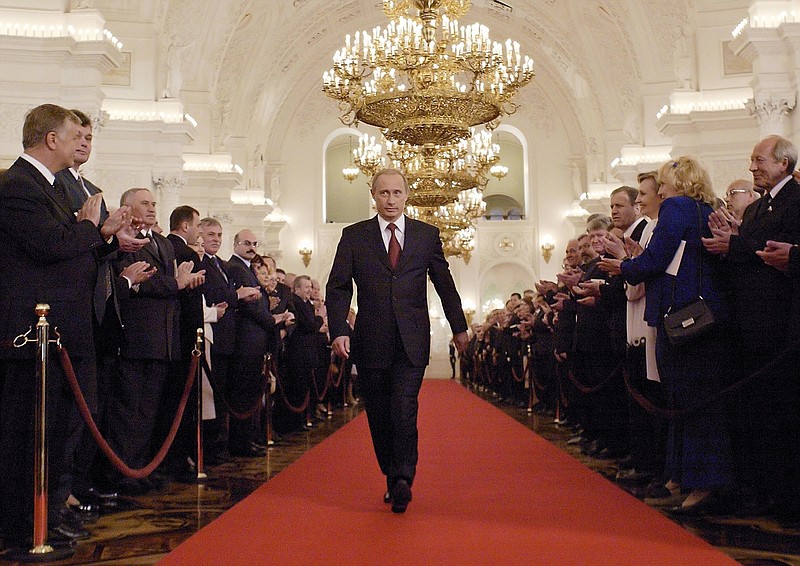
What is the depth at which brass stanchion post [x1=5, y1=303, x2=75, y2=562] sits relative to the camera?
3.68 metres

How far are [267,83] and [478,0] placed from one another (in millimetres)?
6676

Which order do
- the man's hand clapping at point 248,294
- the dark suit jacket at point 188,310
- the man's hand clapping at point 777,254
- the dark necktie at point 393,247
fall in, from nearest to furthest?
the man's hand clapping at point 777,254, the dark necktie at point 393,247, the dark suit jacket at point 188,310, the man's hand clapping at point 248,294

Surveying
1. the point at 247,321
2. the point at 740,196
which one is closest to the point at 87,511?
the point at 247,321

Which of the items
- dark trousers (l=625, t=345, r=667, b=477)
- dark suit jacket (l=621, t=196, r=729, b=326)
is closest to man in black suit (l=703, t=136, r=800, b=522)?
dark suit jacket (l=621, t=196, r=729, b=326)

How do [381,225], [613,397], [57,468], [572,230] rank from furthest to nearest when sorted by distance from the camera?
[572,230]
[613,397]
[381,225]
[57,468]

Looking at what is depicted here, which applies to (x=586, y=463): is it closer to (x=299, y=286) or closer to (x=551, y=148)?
(x=299, y=286)

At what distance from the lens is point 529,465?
660cm

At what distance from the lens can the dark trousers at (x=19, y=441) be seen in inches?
151

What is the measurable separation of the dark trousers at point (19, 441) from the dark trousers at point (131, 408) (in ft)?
4.52

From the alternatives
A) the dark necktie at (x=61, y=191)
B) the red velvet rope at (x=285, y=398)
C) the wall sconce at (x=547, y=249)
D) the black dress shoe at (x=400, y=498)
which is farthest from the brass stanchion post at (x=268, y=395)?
the wall sconce at (x=547, y=249)

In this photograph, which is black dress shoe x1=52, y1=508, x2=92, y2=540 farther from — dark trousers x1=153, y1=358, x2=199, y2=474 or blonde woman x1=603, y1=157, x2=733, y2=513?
blonde woman x1=603, y1=157, x2=733, y2=513

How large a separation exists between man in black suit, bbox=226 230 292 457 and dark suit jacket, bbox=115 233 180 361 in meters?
1.87

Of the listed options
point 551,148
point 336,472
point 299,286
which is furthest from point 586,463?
point 551,148

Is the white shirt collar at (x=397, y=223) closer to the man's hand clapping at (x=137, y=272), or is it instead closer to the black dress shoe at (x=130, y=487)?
the man's hand clapping at (x=137, y=272)
